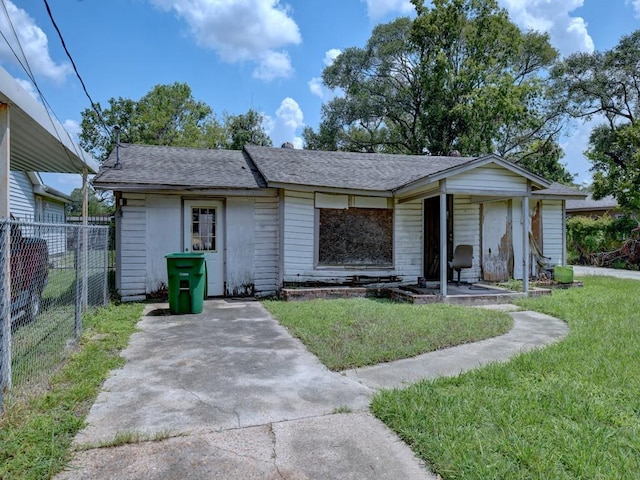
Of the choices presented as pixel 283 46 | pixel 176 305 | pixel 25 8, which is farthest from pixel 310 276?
pixel 283 46

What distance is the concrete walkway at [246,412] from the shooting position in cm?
253

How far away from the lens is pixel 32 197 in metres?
16.7

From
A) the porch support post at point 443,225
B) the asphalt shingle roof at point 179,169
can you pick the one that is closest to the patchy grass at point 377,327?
the porch support post at point 443,225

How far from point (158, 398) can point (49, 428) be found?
0.85m

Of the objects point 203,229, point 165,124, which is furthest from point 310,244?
point 165,124

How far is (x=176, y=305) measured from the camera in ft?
24.1

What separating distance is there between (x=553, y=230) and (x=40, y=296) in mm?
12602

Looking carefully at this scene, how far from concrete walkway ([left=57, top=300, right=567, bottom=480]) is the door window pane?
11.7 ft

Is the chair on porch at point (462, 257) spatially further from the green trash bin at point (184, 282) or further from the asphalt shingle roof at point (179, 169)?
the green trash bin at point (184, 282)

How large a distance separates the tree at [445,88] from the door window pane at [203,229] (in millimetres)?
19431

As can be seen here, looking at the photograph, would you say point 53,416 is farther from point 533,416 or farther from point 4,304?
point 533,416

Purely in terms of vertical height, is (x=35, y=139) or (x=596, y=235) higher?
(x=35, y=139)

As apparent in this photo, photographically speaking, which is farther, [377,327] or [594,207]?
[594,207]

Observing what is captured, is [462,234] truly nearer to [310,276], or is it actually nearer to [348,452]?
[310,276]
